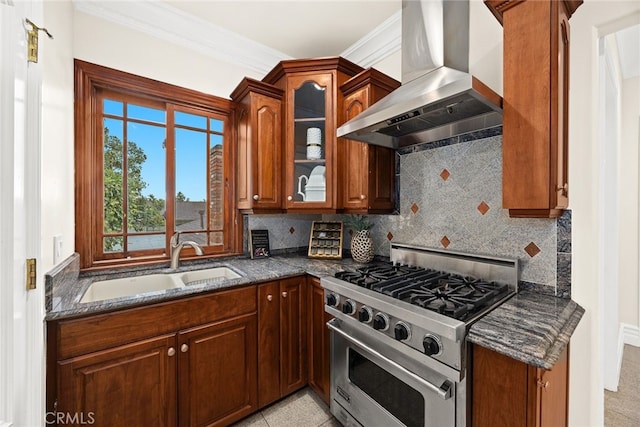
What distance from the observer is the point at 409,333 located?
45.7 inches

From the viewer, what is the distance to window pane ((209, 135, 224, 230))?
7.52ft

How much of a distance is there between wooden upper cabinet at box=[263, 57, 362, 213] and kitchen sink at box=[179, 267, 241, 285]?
67 centimetres

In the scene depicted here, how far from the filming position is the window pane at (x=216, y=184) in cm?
229

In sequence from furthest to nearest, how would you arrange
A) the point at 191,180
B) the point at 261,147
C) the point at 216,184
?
the point at 216,184 < the point at 191,180 < the point at 261,147

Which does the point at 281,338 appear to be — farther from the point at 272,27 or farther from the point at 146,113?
the point at 272,27

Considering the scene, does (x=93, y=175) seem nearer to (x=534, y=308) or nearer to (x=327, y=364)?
(x=327, y=364)

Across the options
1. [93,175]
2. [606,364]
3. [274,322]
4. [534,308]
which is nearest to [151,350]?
[274,322]

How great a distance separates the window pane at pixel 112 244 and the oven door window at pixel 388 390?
1.72m

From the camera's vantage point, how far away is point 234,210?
2.36 m

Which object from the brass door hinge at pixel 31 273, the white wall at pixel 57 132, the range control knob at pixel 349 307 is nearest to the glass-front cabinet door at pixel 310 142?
the range control knob at pixel 349 307

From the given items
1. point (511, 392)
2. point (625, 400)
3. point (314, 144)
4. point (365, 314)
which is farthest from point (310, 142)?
point (625, 400)

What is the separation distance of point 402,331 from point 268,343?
0.98 metres

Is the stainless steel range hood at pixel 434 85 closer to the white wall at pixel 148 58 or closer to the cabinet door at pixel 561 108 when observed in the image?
the cabinet door at pixel 561 108

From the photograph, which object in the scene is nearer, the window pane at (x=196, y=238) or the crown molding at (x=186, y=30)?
the crown molding at (x=186, y=30)
